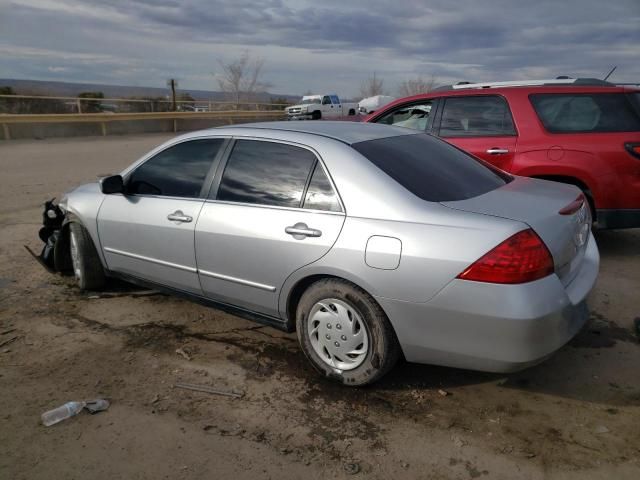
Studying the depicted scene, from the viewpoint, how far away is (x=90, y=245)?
4.51m

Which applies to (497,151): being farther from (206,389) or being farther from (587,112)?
(206,389)

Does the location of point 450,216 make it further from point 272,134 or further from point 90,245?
point 90,245

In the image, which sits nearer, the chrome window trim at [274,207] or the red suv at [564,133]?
the chrome window trim at [274,207]

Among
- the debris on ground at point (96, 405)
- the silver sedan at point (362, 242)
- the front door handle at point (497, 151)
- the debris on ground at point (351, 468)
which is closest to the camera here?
the debris on ground at point (351, 468)

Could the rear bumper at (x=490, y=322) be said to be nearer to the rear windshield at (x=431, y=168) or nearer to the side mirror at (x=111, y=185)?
the rear windshield at (x=431, y=168)

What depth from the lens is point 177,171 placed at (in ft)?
12.8

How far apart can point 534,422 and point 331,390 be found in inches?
45.2

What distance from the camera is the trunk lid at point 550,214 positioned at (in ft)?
8.74

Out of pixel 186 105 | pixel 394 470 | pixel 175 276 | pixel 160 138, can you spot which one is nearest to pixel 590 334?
pixel 394 470

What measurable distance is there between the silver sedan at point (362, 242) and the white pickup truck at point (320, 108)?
26.9 meters

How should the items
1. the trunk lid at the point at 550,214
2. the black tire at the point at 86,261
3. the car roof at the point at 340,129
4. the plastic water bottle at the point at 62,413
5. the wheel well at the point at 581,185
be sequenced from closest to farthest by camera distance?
1. the trunk lid at the point at 550,214
2. the plastic water bottle at the point at 62,413
3. the car roof at the point at 340,129
4. the black tire at the point at 86,261
5. the wheel well at the point at 581,185

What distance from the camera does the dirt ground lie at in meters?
2.46

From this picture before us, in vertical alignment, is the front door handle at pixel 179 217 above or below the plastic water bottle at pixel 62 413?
above

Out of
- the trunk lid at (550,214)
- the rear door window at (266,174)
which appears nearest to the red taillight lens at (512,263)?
the trunk lid at (550,214)
